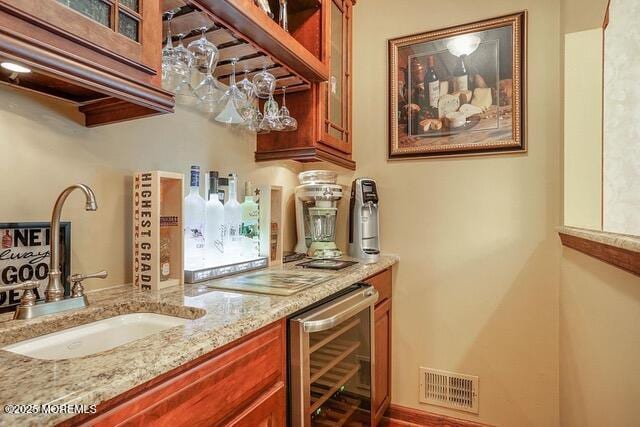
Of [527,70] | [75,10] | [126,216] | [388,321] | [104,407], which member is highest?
[527,70]

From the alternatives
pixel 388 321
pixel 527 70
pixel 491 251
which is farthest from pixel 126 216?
pixel 527 70

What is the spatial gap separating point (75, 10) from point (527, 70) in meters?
1.99

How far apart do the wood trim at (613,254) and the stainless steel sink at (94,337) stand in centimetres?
101

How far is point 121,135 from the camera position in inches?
49.8

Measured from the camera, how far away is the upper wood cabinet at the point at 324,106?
1811mm

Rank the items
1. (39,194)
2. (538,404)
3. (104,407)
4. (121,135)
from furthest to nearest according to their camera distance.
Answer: (538,404)
(121,135)
(39,194)
(104,407)

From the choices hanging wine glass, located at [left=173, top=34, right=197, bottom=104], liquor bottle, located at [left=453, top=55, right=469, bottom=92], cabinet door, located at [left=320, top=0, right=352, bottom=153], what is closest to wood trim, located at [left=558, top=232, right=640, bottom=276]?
liquor bottle, located at [left=453, top=55, right=469, bottom=92]

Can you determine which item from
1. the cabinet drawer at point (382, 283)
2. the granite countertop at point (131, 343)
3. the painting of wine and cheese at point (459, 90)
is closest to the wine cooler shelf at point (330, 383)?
the granite countertop at point (131, 343)

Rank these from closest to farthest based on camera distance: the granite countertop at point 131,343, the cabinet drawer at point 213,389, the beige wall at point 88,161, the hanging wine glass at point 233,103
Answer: the granite countertop at point 131,343 → the cabinet drawer at point 213,389 → the beige wall at point 88,161 → the hanging wine glass at point 233,103

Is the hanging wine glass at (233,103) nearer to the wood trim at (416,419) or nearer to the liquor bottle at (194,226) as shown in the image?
the liquor bottle at (194,226)

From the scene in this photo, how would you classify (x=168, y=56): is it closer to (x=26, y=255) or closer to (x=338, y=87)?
(x=26, y=255)

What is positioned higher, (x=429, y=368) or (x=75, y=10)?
(x=75, y=10)

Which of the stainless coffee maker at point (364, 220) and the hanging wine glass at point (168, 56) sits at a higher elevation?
the hanging wine glass at point (168, 56)

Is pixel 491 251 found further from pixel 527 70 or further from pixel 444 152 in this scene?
pixel 527 70
